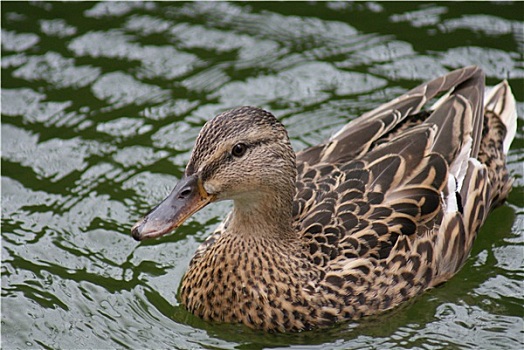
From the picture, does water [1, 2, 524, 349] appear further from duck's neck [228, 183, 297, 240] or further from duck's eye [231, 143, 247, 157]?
duck's eye [231, 143, 247, 157]

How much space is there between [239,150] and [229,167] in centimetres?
13

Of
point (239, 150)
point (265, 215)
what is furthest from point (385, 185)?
point (239, 150)

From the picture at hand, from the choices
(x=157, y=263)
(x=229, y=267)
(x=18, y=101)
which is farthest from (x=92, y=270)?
(x=18, y=101)

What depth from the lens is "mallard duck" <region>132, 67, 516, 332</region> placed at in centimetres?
669

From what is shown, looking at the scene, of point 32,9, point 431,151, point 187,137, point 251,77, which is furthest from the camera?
point 32,9

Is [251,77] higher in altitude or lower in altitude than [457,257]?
higher

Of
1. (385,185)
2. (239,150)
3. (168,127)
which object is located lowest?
(168,127)

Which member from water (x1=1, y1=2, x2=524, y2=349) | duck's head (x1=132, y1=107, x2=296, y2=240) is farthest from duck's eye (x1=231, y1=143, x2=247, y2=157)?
water (x1=1, y1=2, x2=524, y2=349)

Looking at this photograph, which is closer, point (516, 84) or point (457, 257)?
point (457, 257)

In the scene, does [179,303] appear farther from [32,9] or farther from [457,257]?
[32,9]

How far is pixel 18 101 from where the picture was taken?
9.84m

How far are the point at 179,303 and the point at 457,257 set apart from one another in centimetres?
217

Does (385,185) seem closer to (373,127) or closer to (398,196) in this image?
(398,196)

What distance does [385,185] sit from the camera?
7.34 metres
